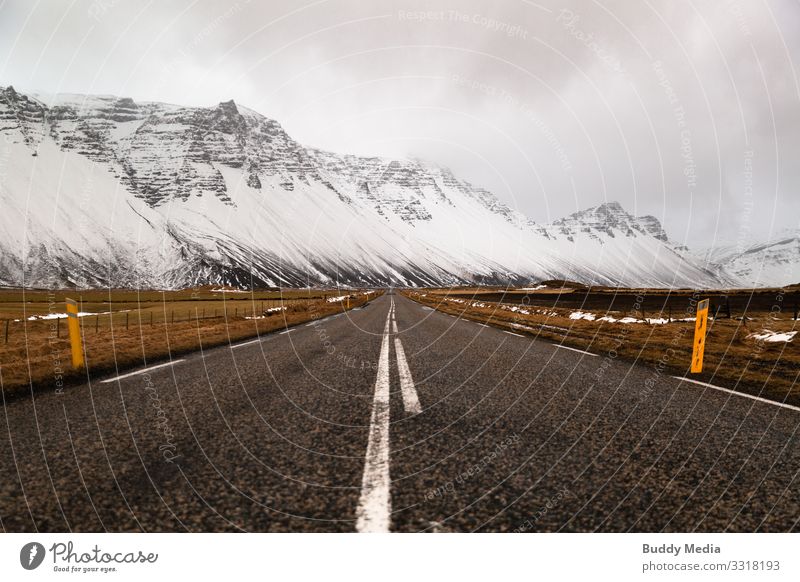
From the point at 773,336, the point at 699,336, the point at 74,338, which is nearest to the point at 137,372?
the point at 74,338

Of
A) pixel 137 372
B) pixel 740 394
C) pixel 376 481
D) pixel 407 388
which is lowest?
pixel 740 394

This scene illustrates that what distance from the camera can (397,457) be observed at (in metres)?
4.09

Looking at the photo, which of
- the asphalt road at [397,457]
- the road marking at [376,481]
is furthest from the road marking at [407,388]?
the road marking at [376,481]

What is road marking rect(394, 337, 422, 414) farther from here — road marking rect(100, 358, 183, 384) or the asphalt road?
road marking rect(100, 358, 183, 384)

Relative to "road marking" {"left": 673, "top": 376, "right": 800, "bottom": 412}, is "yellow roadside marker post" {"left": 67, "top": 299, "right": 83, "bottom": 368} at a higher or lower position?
higher

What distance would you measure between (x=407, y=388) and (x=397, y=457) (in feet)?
10.9

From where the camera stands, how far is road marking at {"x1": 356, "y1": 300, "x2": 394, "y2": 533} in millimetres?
2869

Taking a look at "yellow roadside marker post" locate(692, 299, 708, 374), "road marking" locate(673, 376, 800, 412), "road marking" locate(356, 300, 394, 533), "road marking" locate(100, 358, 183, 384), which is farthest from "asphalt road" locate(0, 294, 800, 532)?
"yellow roadside marker post" locate(692, 299, 708, 374)

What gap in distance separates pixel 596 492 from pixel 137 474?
3750 millimetres

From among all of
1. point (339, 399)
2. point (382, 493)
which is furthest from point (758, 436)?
point (339, 399)
